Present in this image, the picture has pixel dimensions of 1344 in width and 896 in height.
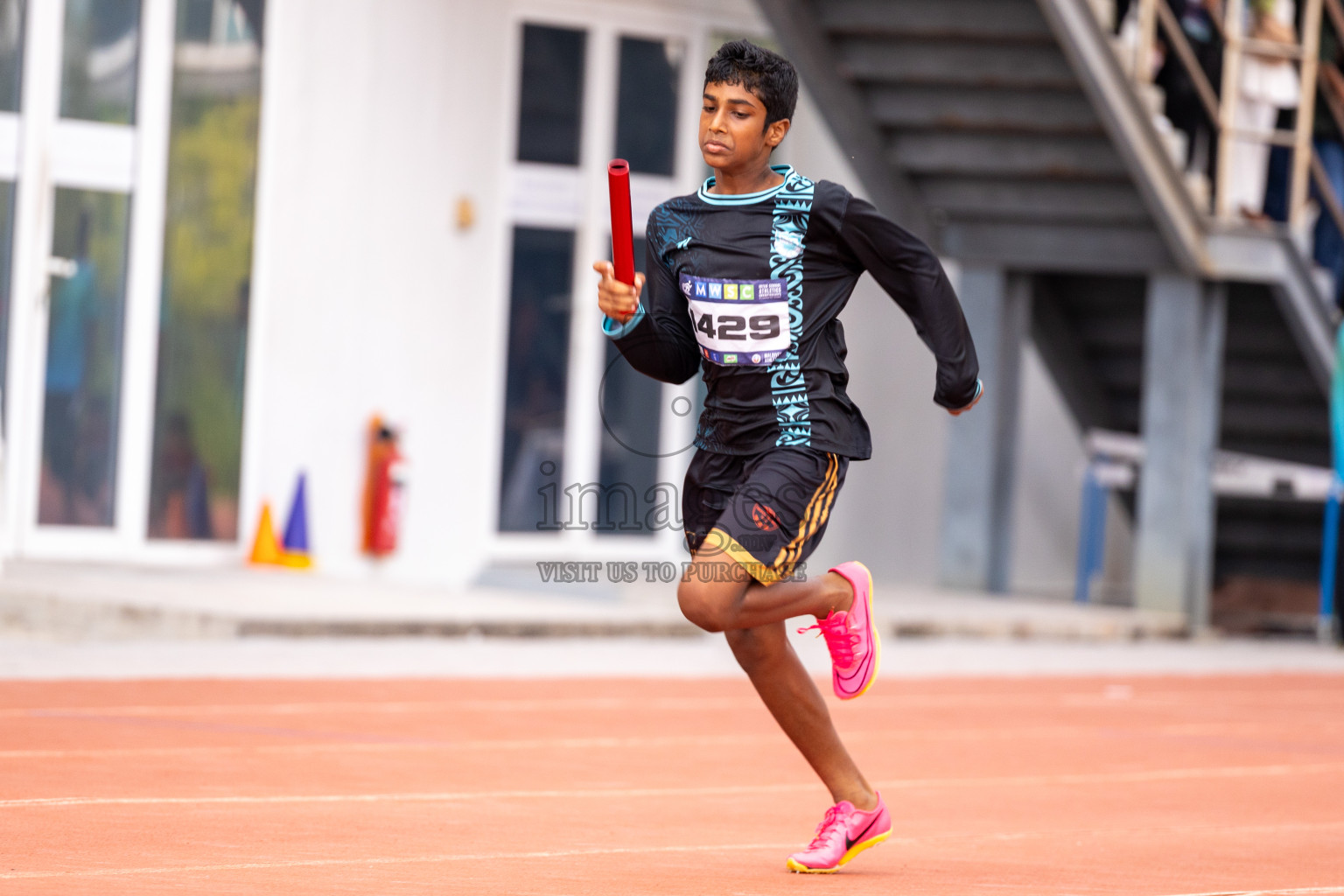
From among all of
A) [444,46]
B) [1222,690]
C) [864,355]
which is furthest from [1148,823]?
[864,355]

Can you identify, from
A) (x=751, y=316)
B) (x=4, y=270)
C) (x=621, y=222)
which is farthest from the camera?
(x=4, y=270)

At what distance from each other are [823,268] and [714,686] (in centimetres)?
536

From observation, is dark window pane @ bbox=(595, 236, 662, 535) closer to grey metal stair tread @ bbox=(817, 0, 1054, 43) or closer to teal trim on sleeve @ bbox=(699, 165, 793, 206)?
grey metal stair tread @ bbox=(817, 0, 1054, 43)

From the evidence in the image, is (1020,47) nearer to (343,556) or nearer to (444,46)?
(444,46)

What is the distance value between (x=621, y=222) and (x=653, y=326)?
359 millimetres

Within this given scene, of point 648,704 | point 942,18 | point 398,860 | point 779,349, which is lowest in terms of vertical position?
point 648,704

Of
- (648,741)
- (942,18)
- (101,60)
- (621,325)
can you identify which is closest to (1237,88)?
(942,18)

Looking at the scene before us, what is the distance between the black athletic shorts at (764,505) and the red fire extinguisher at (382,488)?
9712 millimetres

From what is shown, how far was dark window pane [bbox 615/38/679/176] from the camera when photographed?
622 inches

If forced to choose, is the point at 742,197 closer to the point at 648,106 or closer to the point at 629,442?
the point at 648,106

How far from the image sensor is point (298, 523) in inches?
554

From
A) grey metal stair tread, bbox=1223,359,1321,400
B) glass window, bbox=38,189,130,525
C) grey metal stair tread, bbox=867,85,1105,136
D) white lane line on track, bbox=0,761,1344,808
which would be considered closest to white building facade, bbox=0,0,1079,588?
glass window, bbox=38,189,130,525

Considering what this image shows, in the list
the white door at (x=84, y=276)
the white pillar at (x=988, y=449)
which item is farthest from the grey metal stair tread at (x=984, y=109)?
the white door at (x=84, y=276)

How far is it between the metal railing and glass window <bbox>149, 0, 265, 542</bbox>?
244 inches
